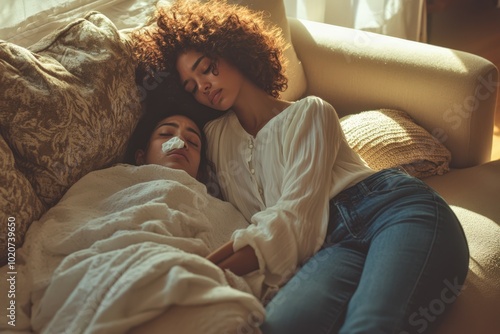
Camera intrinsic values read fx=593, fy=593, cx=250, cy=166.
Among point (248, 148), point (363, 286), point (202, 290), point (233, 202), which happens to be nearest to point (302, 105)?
point (248, 148)

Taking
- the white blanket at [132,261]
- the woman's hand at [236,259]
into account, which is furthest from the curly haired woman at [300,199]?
the white blanket at [132,261]

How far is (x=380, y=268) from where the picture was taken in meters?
1.31

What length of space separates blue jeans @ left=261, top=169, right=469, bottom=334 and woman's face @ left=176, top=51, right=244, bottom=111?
459 millimetres

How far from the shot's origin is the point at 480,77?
1863 millimetres

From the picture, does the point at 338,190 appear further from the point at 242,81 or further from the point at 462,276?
the point at 242,81

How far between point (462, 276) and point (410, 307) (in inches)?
8.3

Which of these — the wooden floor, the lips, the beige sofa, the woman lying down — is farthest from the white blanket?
the wooden floor

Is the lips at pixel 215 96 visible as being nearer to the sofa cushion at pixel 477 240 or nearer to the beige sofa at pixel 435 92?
the beige sofa at pixel 435 92

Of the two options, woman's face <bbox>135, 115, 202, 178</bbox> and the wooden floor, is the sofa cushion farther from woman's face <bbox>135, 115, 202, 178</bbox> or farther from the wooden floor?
the wooden floor

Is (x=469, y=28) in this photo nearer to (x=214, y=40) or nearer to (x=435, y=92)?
(x=435, y=92)

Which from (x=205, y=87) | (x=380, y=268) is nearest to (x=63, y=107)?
(x=205, y=87)

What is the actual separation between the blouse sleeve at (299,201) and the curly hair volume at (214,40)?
284 mm

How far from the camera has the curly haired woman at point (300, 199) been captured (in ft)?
4.18

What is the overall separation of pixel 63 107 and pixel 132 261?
0.49 metres
